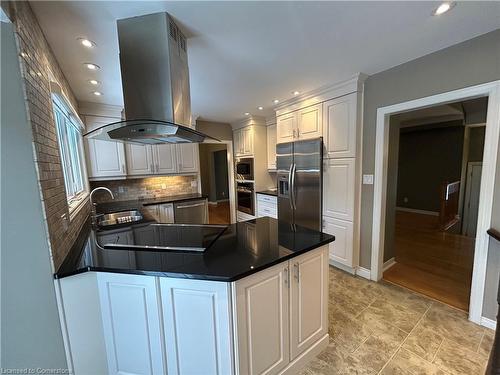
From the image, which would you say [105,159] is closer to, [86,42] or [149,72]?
[86,42]

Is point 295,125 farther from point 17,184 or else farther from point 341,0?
point 17,184

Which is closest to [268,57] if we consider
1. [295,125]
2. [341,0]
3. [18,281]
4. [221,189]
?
[341,0]

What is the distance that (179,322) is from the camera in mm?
1247

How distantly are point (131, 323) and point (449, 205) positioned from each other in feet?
19.9

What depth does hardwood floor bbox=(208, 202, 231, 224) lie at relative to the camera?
592 cm

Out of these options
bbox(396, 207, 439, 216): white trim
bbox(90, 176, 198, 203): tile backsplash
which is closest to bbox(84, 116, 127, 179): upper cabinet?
bbox(90, 176, 198, 203): tile backsplash

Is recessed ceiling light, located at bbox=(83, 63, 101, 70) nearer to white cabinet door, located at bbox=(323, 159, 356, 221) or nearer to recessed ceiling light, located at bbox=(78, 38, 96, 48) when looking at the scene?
recessed ceiling light, located at bbox=(78, 38, 96, 48)

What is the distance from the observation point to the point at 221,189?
866cm

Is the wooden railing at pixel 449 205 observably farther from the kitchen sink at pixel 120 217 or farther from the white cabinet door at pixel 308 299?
the kitchen sink at pixel 120 217

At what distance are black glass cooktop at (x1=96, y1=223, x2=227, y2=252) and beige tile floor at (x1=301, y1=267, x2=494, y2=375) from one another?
1.21 m

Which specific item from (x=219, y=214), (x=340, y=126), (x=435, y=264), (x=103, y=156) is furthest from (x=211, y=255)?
(x=219, y=214)

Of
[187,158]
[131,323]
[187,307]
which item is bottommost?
[131,323]

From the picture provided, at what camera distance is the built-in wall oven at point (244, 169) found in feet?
14.9

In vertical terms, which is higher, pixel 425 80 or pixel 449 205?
pixel 425 80
